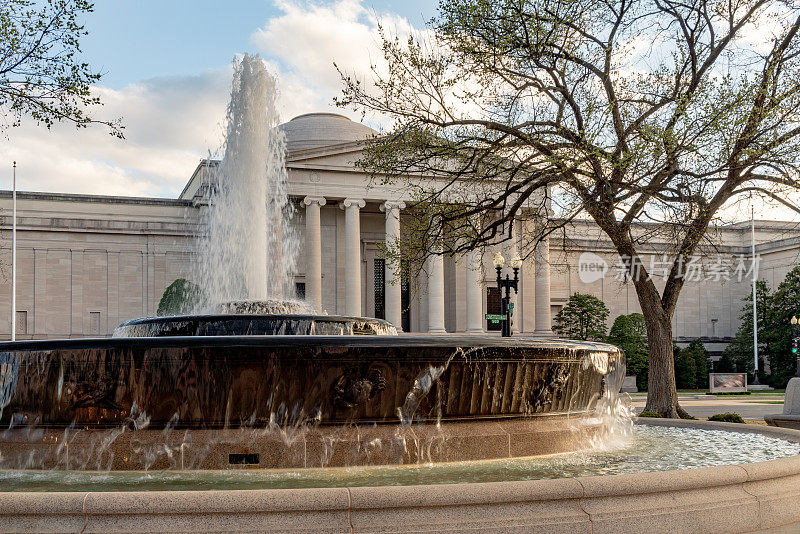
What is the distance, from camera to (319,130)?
67.3 metres

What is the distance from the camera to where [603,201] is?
19766mm

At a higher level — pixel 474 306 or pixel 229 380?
pixel 474 306

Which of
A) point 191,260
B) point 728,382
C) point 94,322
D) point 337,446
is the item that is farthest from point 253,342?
point 94,322

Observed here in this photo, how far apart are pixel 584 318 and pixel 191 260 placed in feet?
97.4

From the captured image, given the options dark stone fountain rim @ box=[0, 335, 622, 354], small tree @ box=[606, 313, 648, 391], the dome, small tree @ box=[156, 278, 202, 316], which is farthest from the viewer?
the dome

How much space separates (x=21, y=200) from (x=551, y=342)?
57.0m

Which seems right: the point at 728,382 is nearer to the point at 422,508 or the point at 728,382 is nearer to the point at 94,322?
the point at 94,322

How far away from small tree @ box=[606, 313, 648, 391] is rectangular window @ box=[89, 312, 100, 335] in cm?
3688

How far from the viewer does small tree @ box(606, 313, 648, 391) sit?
5234 centimetres

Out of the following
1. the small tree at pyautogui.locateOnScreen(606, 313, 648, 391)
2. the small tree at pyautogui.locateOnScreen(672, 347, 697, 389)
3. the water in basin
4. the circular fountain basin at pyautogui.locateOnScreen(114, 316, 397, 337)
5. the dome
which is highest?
the dome

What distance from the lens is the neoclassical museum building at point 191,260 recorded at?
181 ft

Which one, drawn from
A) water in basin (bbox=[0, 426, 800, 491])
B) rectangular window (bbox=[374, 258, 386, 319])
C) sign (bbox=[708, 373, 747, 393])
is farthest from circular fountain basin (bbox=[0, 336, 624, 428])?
rectangular window (bbox=[374, 258, 386, 319])

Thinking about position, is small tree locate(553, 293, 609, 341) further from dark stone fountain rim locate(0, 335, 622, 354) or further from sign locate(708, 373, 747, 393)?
dark stone fountain rim locate(0, 335, 622, 354)

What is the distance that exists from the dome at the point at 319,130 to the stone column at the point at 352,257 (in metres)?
10.6
